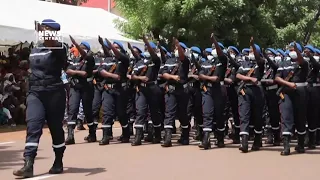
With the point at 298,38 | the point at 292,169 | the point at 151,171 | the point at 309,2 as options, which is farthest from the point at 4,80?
the point at 309,2

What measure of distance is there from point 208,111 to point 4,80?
7.03 meters

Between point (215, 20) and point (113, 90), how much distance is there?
850 centimetres

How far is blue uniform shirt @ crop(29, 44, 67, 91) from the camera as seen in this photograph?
7211 mm

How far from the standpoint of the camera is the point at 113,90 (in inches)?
414

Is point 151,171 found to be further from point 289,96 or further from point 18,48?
point 18,48

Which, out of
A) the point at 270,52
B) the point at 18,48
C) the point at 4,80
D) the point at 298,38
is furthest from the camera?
the point at 298,38

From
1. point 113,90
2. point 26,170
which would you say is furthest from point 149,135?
point 26,170

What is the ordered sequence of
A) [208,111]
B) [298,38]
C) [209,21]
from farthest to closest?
[298,38] → [209,21] → [208,111]

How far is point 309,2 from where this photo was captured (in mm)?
22562

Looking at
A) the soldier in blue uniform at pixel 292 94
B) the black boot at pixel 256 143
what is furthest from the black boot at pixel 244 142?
the soldier in blue uniform at pixel 292 94

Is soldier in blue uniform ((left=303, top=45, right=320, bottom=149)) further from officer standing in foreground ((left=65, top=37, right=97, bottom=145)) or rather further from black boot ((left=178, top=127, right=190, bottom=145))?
officer standing in foreground ((left=65, top=37, right=97, bottom=145))

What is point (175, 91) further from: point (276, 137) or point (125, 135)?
point (276, 137)

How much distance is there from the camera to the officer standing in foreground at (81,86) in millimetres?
10469

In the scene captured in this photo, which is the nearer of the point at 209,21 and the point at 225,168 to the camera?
the point at 225,168
